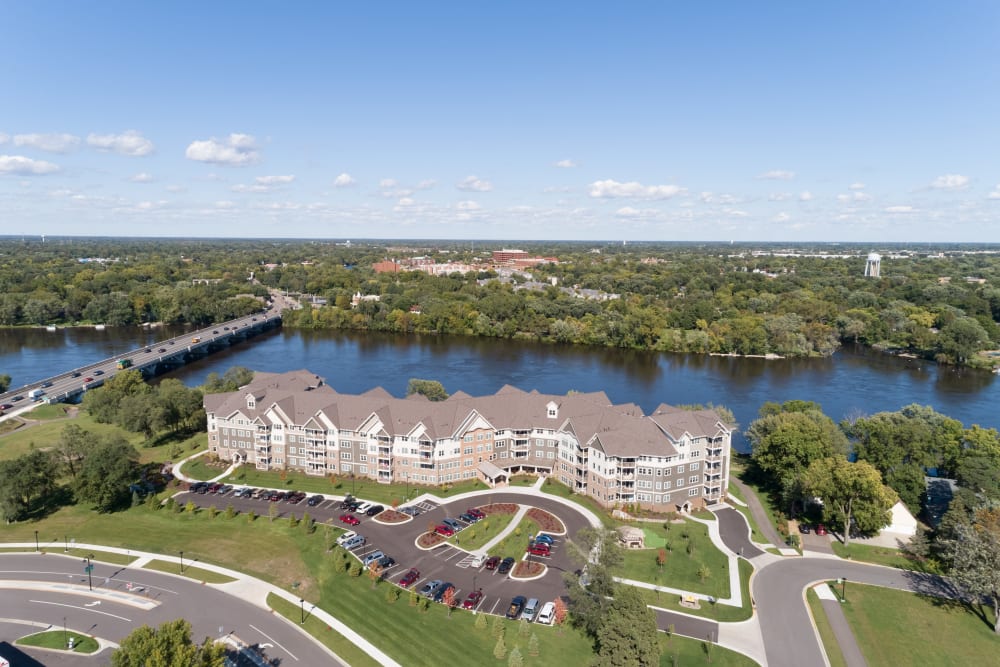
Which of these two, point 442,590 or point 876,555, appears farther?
point 876,555

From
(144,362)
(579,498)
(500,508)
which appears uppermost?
(144,362)

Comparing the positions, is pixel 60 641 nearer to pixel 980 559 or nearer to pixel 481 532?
pixel 481 532

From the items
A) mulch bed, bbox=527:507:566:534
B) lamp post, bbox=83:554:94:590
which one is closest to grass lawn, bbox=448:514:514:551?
mulch bed, bbox=527:507:566:534

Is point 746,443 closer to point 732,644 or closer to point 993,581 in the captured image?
point 993,581

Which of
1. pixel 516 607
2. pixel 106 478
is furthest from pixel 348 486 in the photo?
pixel 516 607

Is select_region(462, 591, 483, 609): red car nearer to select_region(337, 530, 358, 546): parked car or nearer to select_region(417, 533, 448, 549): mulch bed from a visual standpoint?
select_region(417, 533, 448, 549): mulch bed

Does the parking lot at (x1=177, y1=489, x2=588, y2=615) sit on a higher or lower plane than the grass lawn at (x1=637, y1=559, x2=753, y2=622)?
higher

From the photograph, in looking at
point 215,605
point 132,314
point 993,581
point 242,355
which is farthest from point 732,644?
point 132,314
